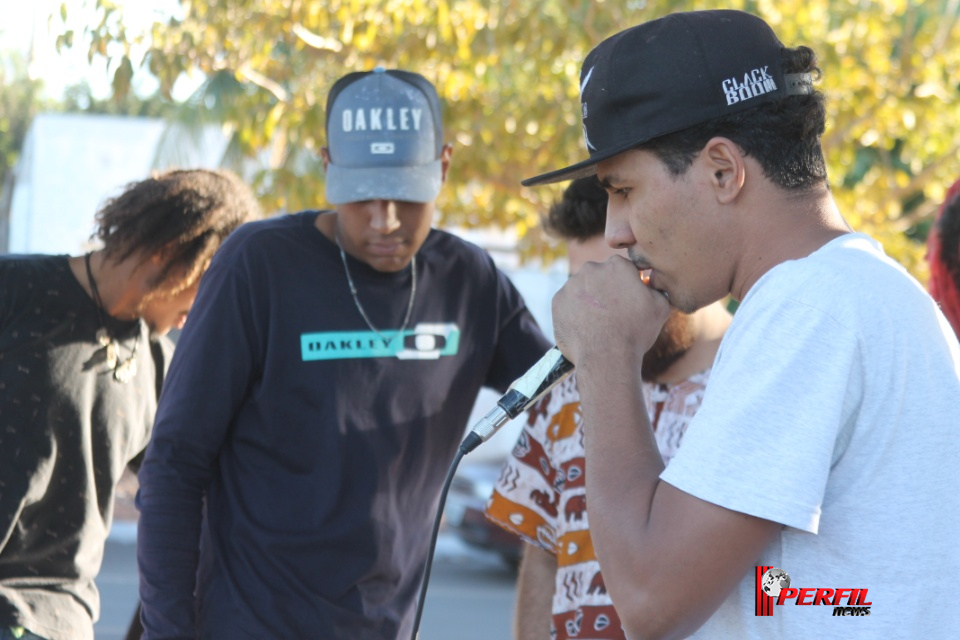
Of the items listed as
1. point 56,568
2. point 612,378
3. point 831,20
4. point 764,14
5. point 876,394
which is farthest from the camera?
point 831,20

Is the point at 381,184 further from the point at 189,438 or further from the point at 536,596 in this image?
the point at 536,596

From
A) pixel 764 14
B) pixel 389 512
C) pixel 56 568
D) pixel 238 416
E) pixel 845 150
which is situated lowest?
pixel 56 568

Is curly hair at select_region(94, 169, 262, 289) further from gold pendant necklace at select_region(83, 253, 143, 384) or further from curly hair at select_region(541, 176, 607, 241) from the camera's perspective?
curly hair at select_region(541, 176, 607, 241)

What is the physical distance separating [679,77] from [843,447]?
577 mm

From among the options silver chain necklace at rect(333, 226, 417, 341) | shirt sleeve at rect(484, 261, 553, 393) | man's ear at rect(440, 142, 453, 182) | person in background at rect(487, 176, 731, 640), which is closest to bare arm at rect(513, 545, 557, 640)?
person in background at rect(487, 176, 731, 640)

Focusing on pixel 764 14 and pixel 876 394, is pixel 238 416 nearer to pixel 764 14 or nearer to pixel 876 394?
pixel 876 394

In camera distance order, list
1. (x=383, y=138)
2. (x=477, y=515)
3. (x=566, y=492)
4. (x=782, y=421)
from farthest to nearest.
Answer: (x=477, y=515), (x=383, y=138), (x=566, y=492), (x=782, y=421)

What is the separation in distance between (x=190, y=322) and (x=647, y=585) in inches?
63.5

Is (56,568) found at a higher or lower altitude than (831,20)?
lower

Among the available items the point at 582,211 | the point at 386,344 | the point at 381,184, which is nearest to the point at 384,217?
the point at 381,184

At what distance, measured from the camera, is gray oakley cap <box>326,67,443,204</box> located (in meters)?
3.03

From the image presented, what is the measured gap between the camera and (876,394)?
1492mm

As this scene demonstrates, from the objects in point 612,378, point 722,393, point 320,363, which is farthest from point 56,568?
point 722,393

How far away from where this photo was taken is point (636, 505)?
1557 millimetres
